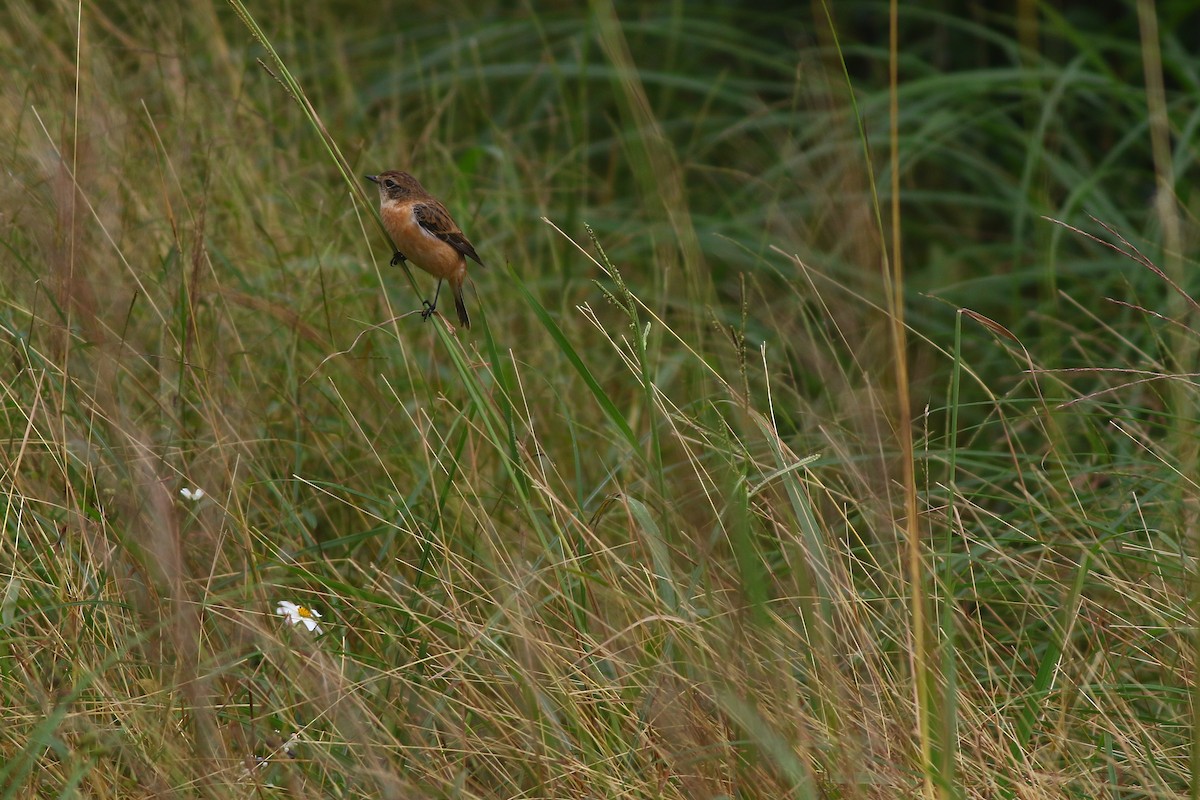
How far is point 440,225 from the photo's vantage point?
130 inches

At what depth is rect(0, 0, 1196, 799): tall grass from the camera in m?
2.09

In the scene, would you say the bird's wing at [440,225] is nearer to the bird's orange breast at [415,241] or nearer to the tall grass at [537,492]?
the bird's orange breast at [415,241]

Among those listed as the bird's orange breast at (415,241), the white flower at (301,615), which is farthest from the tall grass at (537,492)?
the bird's orange breast at (415,241)

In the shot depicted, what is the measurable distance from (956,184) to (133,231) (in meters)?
4.00

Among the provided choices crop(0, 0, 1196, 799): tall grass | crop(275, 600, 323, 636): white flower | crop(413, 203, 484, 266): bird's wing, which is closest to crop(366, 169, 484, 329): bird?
crop(413, 203, 484, 266): bird's wing

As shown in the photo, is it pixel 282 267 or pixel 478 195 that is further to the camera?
pixel 478 195

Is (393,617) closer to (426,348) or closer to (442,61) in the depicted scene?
(426,348)

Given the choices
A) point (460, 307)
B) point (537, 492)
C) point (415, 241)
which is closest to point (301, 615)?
point (537, 492)

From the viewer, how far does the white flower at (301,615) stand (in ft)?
7.63

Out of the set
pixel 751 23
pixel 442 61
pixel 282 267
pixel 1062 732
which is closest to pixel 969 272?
pixel 751 23

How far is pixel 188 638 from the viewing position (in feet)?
6.58

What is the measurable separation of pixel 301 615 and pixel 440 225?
120 cm

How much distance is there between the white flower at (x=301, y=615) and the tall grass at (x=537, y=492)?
0.04 meters

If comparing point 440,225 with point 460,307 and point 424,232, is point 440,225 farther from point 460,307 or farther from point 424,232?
point 460,307
